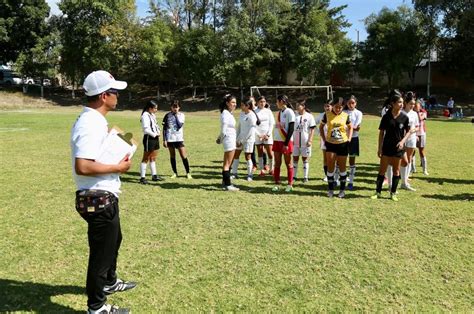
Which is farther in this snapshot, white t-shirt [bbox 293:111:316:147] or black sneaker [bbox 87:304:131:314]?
white t-shirt [bbox 293:111:316:147]

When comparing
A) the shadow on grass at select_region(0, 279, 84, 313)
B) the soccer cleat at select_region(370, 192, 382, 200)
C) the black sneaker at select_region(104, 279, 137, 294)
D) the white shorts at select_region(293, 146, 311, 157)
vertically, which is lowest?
the shadow on grass at select_region(0, 279, 84, 313)

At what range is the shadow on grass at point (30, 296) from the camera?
3936mm

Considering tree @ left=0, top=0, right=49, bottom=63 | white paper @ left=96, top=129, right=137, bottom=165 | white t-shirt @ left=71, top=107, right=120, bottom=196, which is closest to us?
white t-shirt @ left=71, top=107, right=120, bottom=196

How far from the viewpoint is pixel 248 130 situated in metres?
9.86

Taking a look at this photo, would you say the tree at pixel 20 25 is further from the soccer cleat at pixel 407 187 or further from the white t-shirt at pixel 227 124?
the soccer cleat at pixel 407 187

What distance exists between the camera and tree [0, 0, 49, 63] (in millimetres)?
50156

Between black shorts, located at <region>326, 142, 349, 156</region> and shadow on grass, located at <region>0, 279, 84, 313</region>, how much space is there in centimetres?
528

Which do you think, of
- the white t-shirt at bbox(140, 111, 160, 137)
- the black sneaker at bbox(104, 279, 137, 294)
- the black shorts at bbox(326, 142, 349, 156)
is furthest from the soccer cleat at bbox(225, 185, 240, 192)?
the black sneaker at bbox(104, 279, 137, 294)

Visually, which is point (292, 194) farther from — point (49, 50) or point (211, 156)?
point (49, 50)

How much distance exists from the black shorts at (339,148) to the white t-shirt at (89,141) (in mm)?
5363

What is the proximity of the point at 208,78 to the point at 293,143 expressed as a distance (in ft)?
128

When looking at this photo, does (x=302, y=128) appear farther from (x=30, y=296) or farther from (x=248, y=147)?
(x=30, y=296)

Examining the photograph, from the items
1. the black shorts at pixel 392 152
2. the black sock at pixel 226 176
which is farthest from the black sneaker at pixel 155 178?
the black shorts at pixel 392 152

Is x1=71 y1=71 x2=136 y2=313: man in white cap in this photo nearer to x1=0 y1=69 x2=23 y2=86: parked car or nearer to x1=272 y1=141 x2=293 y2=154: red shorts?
x1=272 y1=141 x2=293 y2=154: red shorts
